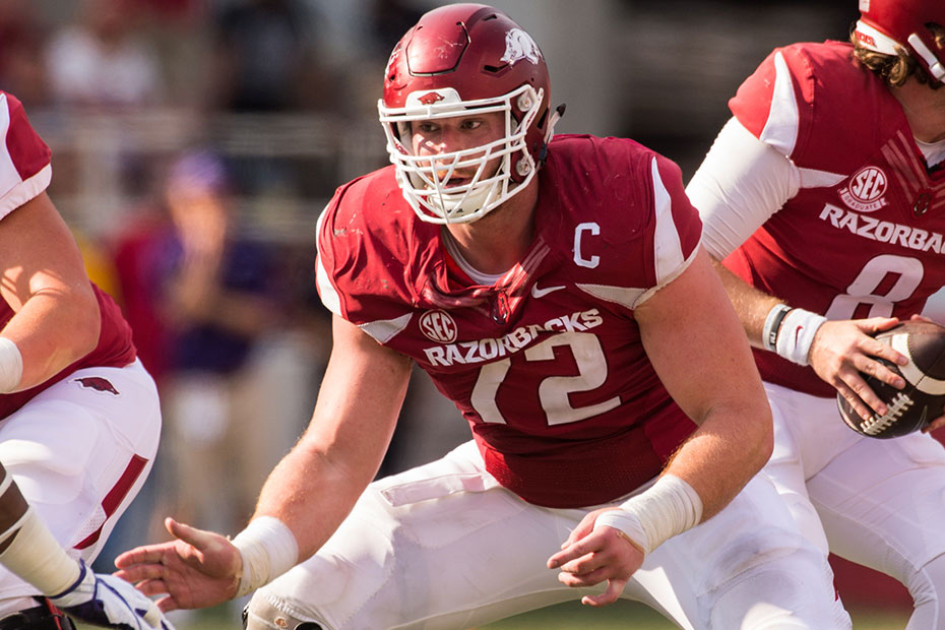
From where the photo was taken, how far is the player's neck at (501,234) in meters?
3.43

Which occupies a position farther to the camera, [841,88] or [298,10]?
[298,10]

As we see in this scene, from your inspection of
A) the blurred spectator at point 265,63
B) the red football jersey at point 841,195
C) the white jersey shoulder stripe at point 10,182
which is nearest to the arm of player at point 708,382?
the red football jersey at point 841,195

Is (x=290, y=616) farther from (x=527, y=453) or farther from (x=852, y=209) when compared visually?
(x=852, y=209)

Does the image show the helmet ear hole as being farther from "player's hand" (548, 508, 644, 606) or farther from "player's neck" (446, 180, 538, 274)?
"player's hand" (548, 508, 644, 606)

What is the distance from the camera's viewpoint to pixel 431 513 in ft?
12.3

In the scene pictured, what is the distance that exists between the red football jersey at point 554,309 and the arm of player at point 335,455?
0.09m

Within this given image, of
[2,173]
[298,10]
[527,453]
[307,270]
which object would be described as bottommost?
[307,270]

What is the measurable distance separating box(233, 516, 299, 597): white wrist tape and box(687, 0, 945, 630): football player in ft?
4.08

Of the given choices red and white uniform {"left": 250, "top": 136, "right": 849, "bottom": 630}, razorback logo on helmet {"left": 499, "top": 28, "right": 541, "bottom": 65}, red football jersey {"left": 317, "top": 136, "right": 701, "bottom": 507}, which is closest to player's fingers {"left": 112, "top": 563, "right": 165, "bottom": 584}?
red and white uniform {"left": 250, "top": 136, "right": 849, "bottom": 630}

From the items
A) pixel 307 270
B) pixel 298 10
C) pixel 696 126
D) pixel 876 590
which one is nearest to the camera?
pixel 876 590

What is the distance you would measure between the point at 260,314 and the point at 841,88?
4.10 m

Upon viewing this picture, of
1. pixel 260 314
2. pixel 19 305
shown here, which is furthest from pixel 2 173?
pixel 260 314

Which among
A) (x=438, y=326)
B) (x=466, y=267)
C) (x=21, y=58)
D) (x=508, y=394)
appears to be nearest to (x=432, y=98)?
(x=466, y=267)

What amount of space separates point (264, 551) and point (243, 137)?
5.36 meters
